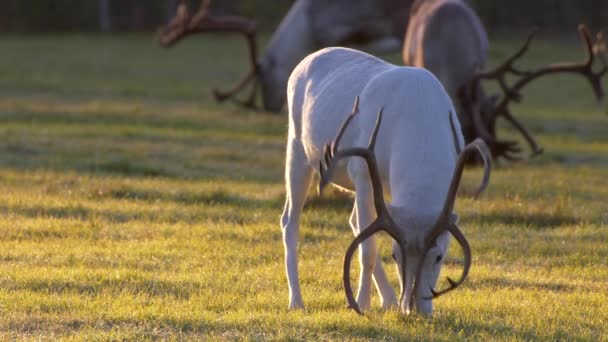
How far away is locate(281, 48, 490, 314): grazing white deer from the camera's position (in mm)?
6586

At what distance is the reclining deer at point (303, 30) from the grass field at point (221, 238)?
86 cm

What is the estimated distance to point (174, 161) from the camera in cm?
1584

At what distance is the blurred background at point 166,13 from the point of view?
47188 millimetres

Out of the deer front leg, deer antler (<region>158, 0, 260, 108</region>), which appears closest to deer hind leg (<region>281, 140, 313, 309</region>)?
the deer front leg

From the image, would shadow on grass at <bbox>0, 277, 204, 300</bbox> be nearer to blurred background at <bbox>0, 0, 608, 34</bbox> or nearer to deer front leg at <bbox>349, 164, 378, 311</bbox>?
deer front leg at <bbox>349, 164, 378, 311</bbox>

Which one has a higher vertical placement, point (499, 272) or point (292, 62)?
point (499, 272)

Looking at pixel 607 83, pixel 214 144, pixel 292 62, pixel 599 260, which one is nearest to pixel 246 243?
pixel 599 260

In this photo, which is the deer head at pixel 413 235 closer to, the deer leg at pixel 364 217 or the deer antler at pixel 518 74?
the deer leg at pixel 364 217

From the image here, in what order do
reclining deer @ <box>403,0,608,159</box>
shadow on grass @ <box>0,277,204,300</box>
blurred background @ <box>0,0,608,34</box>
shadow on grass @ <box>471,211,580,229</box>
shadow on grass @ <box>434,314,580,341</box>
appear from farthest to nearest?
blurred background @ <box>0,0,608,34</box> < reclining deer @ <box>403,0,608,159</box> < shadow on grass @ <box>471,211,580,229</box> < shadow on grass @ <box>0,277,204,300</box> < shadow on grass @ <box>434,314,580,341</box>

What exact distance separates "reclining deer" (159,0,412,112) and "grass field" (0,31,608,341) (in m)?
0.86

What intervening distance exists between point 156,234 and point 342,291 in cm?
262

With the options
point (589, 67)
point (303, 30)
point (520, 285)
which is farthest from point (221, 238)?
point (303, 30)

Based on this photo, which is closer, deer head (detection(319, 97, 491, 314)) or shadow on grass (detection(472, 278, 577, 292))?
deer head (detection(319, 97, 491, 314))

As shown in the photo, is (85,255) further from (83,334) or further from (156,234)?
(83,334)
